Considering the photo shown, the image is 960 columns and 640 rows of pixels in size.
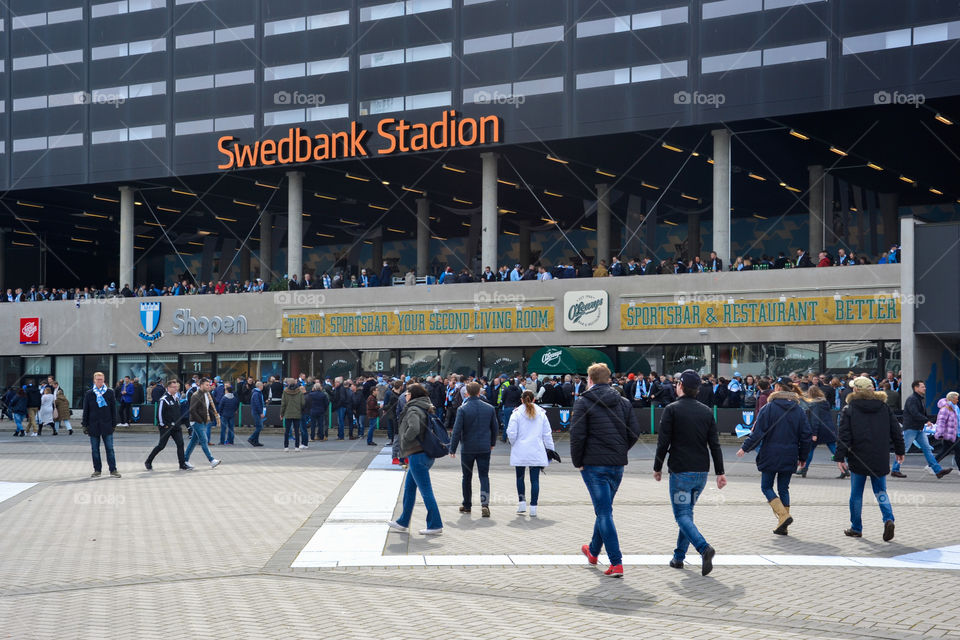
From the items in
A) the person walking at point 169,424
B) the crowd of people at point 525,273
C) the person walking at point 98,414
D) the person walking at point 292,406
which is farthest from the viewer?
the crowd of people at point 525,273

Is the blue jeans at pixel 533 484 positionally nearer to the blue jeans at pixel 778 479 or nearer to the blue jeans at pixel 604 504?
the blue jeans at pixel 778 479

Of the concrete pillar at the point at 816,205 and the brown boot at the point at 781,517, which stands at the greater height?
the concrete pillar at the point at 816,205

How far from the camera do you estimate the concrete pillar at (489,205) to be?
41.2 meters

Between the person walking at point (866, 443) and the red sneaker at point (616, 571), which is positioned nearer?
the red sneaker at point (616, 571)

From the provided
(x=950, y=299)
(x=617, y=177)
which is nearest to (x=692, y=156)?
(x=617, y=177)

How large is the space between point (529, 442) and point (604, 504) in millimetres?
4214

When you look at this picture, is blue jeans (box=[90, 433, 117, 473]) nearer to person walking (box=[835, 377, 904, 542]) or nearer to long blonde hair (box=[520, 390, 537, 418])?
long blonde hair (box=[520, 390, 537, 418])

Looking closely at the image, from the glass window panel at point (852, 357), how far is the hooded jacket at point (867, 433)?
75.1 feet

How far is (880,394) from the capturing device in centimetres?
1198

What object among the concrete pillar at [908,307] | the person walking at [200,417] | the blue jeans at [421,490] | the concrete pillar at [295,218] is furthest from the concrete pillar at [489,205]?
the blue jeans at [421,490]

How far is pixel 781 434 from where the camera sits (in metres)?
12.1

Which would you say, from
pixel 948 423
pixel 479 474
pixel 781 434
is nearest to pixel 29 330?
pixel 479 474

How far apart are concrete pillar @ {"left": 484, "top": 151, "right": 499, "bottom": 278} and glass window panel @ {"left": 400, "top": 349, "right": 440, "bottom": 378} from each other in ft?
13.6

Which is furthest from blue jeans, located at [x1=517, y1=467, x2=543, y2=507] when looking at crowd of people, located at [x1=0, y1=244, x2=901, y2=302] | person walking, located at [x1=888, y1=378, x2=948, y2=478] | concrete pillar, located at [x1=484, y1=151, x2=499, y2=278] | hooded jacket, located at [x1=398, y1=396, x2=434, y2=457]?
concrete pillar, located at [x1=484, y1=151, x2=499, y2=278]
